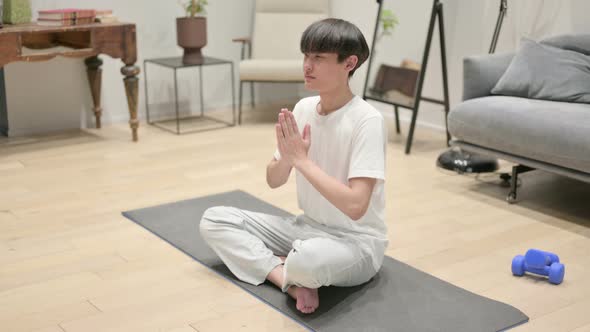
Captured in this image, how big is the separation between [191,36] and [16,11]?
3.40 ft

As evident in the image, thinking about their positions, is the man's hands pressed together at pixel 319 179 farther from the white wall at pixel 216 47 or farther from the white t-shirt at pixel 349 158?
the white wall at pixel 216 47

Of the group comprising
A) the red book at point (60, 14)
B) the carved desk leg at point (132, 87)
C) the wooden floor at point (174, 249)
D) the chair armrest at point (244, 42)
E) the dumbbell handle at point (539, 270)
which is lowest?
the wooden floor at point (174, 249)

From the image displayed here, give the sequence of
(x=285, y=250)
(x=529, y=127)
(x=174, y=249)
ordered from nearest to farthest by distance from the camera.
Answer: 1. (x=285, y=250)
2. (x=174, y=249)
3. (x=529, y=127)

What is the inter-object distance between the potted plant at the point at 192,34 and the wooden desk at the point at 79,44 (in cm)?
48

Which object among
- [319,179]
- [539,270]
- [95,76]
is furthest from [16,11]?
[539,270]

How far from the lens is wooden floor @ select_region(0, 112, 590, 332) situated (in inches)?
89.4

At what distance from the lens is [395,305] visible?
2.30 metres

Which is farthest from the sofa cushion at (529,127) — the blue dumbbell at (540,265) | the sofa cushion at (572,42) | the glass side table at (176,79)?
the glass side table at (176,79)

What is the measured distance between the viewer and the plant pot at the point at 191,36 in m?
4.66

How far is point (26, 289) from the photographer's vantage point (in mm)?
2412

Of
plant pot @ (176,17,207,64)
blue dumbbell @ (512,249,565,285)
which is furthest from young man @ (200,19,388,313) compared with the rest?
plant pot @ (176,17,207,64)

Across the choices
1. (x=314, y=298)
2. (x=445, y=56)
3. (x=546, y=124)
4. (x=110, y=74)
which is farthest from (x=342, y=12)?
(x=314, y=298)

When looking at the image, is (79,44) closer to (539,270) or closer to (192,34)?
(192,34)

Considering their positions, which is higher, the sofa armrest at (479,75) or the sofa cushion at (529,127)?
the sofa armrest at (479,75)
